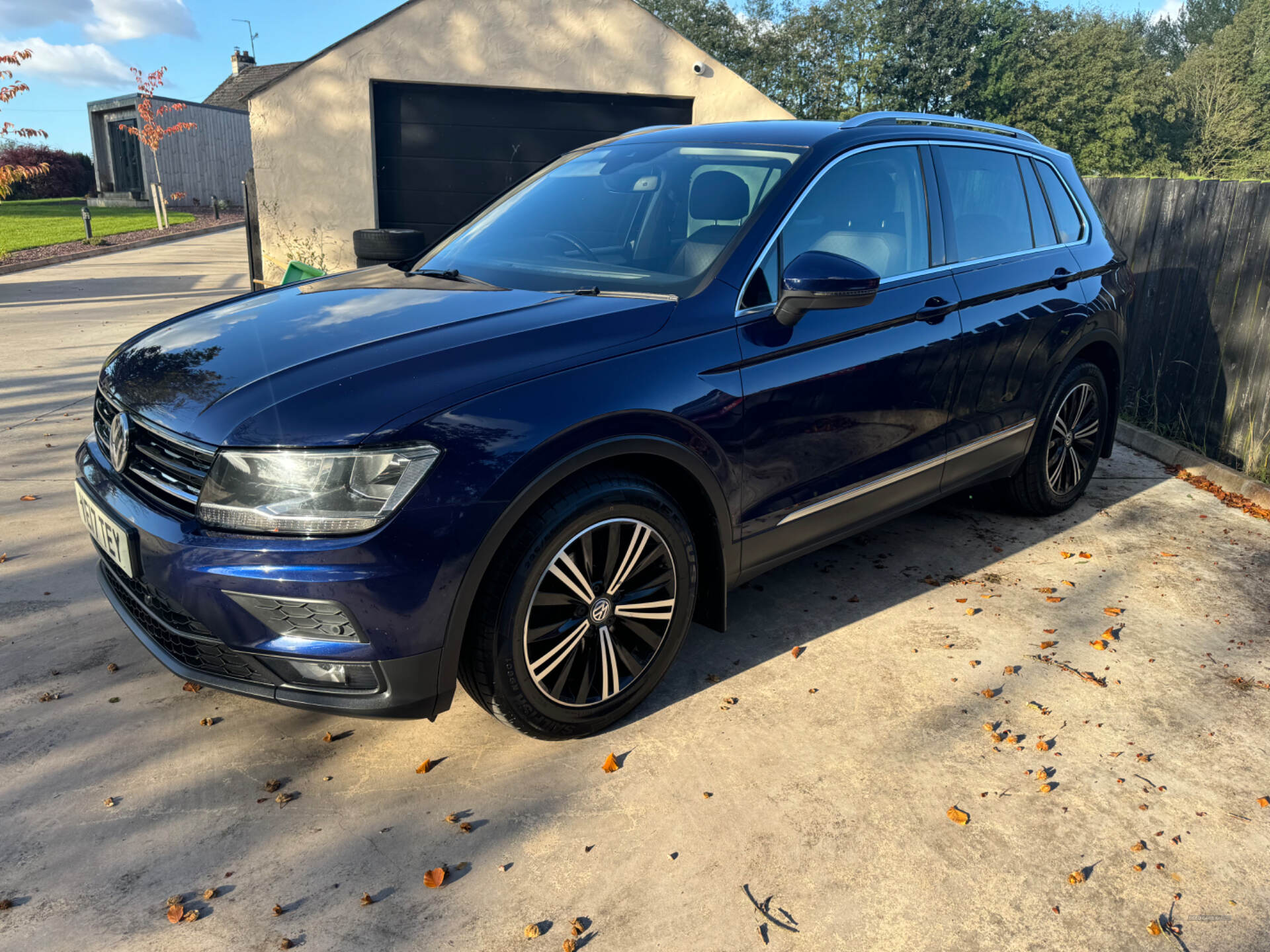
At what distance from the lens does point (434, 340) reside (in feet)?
8.77

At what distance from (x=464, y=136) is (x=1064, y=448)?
8.67m

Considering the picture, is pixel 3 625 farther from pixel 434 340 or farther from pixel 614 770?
pixel 614 770

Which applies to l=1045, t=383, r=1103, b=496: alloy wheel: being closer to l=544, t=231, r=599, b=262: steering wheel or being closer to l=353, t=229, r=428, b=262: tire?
l=544, t=231, r=599, b=262: steering wheel

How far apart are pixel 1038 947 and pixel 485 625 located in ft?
5.19

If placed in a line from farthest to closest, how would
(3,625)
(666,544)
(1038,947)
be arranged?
(3,625)
(666,544)
(1038,947)

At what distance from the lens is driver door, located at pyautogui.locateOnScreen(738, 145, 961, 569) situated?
3.14m

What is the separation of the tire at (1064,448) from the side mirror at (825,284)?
199 cm

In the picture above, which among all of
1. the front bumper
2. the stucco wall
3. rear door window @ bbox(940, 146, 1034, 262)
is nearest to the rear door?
rear door window @ bbox(940, 146, 1034, 262)

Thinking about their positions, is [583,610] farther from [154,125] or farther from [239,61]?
[239,61]

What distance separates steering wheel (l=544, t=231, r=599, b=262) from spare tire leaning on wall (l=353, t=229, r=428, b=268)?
2.61ft

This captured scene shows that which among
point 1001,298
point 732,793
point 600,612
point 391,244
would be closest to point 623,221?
point 391,244

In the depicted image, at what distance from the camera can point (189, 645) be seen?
259 centimetres

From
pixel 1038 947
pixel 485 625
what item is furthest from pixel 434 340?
pixel 1038 947

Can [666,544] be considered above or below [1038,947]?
above
